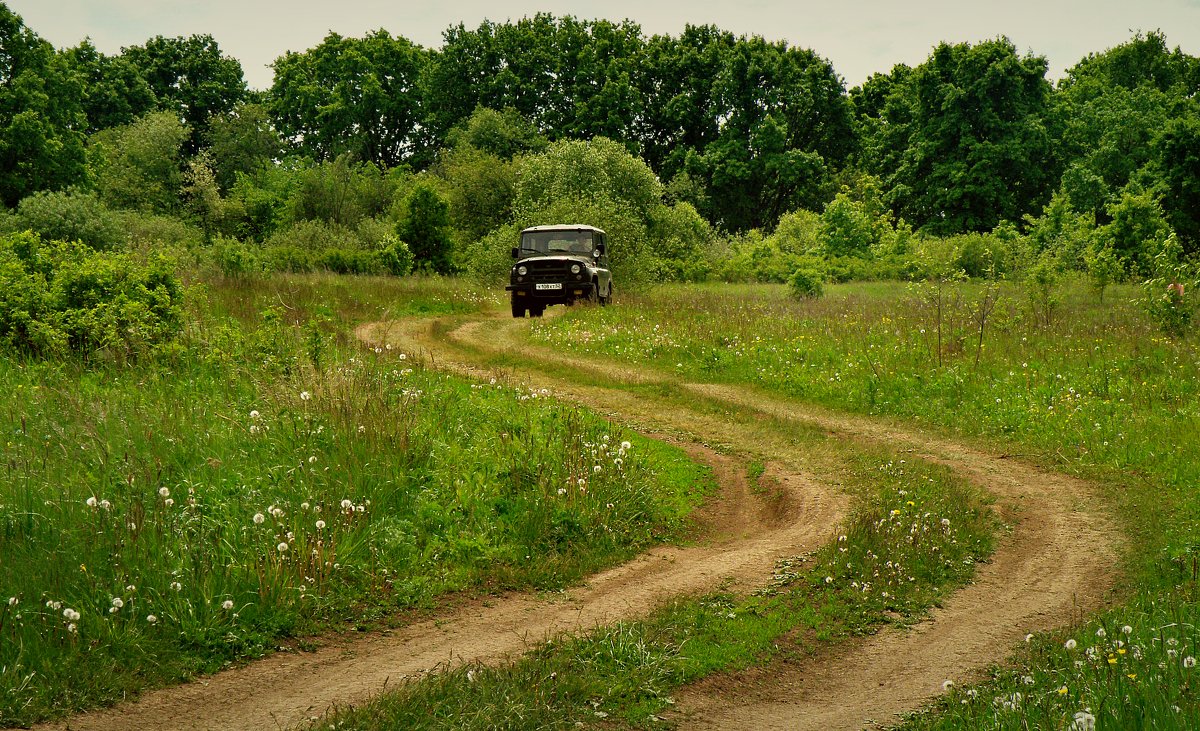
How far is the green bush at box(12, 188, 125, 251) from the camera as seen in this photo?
29094 mm

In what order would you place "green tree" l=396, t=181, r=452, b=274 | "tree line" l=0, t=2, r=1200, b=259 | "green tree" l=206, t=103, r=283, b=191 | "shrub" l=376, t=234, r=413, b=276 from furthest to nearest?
"green tree" l=206, t=103, r=283, b=191, "tree line" l=0, t=2, r=1200, b=259, "green tree" l=396, t=181, r=452, b=274, "shrub" l=376, t=234, r=413, b=276

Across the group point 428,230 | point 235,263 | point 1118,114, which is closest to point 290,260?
point 235,263

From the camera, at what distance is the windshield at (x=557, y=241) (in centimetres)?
2559

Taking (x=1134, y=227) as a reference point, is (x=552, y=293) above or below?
below

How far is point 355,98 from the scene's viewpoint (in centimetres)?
6881

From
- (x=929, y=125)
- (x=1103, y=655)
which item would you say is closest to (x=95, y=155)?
(x=929, y=125)

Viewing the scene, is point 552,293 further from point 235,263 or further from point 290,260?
point 290,260

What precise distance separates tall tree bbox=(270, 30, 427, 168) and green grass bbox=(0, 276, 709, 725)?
200ft

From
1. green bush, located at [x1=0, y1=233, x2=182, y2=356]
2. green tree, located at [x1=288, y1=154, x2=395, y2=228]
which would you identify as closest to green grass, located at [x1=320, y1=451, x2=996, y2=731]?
green bush, located at [x1=0, y1=233, x2=182, y2=356]

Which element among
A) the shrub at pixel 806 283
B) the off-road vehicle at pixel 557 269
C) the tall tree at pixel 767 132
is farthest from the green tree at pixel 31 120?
the tall tree at pixel 767 132

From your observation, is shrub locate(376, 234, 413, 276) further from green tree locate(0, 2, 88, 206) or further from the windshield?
green tree locate(0, 2, 88, 206)

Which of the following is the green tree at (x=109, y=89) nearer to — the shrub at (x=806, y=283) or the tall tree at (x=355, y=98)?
the tall tree at (x=355, y=98)

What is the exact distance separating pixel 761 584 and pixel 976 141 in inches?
1921

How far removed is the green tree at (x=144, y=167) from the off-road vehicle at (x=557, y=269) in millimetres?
30690
